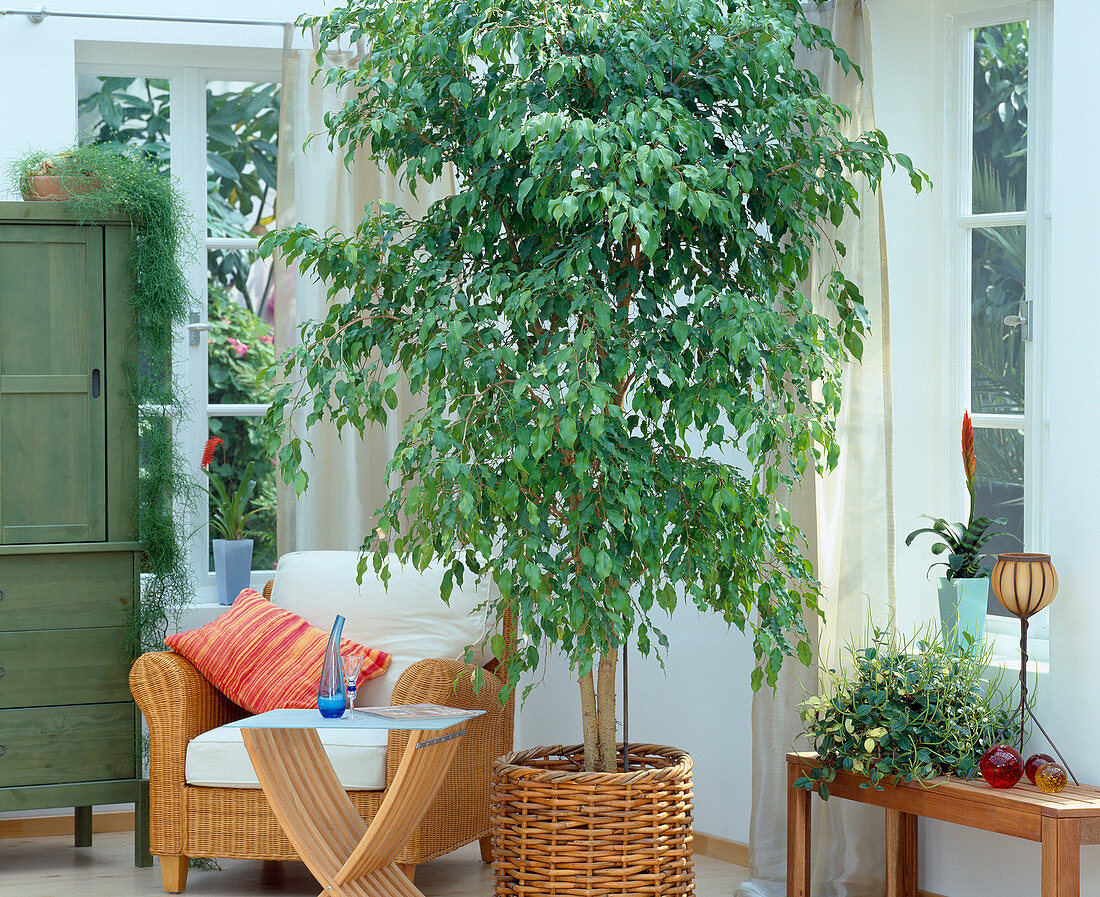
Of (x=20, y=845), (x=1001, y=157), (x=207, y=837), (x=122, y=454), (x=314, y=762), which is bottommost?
(x=20, y=845)

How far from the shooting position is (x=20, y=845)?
3846mm

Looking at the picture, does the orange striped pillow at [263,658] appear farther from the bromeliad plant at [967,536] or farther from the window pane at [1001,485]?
the window pane at [1001,485]

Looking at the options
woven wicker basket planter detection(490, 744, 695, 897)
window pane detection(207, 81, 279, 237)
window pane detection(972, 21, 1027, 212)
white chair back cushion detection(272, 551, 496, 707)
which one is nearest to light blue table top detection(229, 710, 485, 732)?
woven wicker basket planter detection(490, 744, 695, 897)

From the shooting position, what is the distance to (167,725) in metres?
3.25

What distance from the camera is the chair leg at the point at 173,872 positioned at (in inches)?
129

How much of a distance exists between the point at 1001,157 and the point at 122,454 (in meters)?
2.52

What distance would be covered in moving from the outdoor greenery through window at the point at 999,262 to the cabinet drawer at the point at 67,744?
242 cm

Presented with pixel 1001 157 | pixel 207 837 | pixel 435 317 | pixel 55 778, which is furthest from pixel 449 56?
pixel 55 778

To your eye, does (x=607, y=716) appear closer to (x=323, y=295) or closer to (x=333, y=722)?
Answer: (x=333, y=722)

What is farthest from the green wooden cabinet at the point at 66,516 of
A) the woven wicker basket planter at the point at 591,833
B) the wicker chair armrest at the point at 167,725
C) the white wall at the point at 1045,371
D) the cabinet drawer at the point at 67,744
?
the white wall at the point at 1045,371

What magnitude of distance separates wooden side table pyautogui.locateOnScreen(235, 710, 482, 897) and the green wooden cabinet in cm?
86

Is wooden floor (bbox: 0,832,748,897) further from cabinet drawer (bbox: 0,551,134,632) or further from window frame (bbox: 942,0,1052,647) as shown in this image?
window frame (bbox: 942,0,1052,647)

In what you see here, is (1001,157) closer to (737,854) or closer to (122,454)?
(737,854)

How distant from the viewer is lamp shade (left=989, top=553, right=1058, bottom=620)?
269 cm
